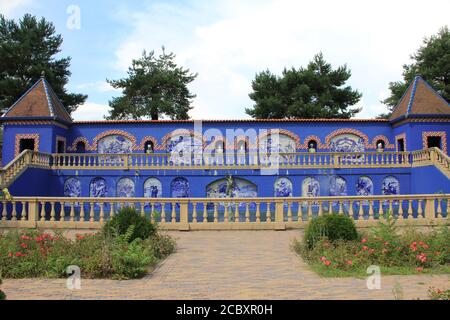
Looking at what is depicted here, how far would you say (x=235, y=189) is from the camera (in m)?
24.9

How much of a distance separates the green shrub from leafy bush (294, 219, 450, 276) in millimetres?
3986

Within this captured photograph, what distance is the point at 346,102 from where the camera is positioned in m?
40.8

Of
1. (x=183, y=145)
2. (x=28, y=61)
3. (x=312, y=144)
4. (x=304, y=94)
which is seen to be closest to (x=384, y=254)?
(x=312, y=144)

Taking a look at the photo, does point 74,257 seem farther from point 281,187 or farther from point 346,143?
point 346,143

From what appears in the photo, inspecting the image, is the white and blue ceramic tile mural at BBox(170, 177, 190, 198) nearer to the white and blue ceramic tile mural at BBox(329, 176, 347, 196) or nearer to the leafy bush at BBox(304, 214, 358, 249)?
the white and blue ceramic tile mural at BBox(329, 176, 347, 196)

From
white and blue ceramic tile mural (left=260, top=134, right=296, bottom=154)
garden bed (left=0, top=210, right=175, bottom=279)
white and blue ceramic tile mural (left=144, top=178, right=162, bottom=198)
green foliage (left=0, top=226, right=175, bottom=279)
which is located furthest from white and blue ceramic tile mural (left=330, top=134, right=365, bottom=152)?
green foliage (left=0, top=226, right=175, bottom=279)

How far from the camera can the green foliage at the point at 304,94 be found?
38.3 m

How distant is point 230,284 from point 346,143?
21.8 meters

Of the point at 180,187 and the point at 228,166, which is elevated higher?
the point at 228,166

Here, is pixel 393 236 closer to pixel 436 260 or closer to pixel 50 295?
pixel 436 260

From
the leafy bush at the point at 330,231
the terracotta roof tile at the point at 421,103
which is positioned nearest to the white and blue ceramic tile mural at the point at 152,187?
the terracotta roof tile at the point at 421,103

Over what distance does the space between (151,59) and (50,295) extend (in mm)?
42004

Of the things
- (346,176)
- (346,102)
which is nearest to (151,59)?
(346,102)

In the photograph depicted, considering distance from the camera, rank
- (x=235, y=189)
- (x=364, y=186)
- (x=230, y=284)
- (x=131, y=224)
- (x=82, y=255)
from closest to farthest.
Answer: (x=230, y=284) < (x=82, y=255) < (x=131, y=224) < (x=364, y=186) < (x=235, y=189)
